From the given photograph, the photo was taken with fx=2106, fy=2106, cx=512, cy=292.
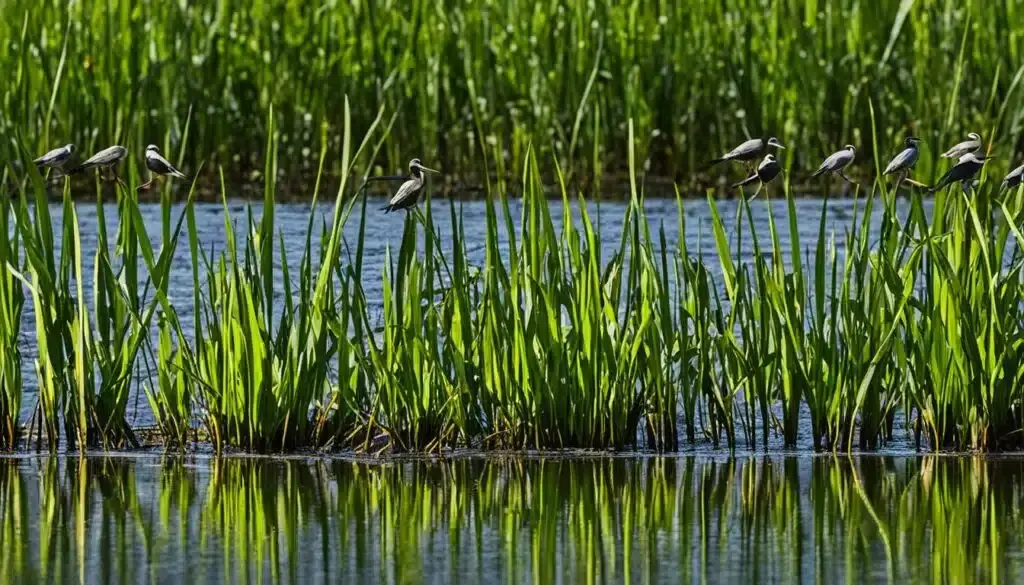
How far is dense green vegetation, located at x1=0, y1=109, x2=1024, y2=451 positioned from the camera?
21.9 ft

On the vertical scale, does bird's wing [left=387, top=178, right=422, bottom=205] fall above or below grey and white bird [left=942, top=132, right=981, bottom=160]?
below

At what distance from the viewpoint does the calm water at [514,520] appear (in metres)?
5.16

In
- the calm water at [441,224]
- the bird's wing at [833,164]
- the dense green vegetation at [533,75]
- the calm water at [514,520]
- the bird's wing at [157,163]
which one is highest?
the dense green vegetation at [533,75]

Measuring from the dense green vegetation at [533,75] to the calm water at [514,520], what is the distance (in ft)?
A: 29.8

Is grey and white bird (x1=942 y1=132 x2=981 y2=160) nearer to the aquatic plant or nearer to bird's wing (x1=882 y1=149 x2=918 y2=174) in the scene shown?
bird's wing (x1=882 y1=149 x2=918 y2=174)

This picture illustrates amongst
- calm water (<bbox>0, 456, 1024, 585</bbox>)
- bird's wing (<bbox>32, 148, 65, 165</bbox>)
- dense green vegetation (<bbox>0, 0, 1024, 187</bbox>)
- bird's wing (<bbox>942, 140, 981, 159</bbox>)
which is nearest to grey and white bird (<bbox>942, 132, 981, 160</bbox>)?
bird's wing (<bbox>942, 140, 981, 159</bbox>)

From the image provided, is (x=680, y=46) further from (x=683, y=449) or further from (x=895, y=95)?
(x=683, y=449)

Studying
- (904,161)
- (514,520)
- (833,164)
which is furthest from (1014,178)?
(514,520)

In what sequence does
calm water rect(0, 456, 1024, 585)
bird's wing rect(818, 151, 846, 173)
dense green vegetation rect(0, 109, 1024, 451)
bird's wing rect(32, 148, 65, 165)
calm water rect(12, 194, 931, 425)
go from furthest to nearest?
calm water rect(12, 194, 931, 425) < bird's wing rect(32, 148, 65, 165) < bird's wing rect(818, 151, 846, 173) < dense green vegetation rect(0, 109, 1024, 451) < calm water rect(0, 456, 1024, 585)

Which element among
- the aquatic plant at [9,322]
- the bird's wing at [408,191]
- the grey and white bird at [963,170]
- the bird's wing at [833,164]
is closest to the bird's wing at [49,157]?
the aquatic plant at [9,322]

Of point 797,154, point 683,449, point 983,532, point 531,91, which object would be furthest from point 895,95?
point 983,532

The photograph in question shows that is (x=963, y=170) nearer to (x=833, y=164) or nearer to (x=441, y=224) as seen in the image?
(x=833, y=164)

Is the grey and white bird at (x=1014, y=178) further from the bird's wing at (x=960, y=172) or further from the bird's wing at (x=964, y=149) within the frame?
the bird's wing at (x=964, y=149)

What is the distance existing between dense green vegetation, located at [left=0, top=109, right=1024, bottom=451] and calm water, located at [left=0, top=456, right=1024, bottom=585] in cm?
17
